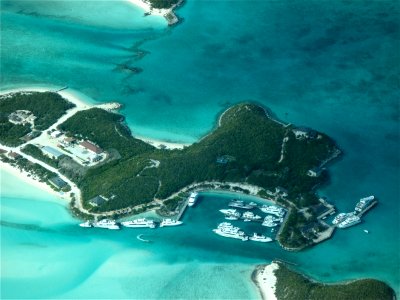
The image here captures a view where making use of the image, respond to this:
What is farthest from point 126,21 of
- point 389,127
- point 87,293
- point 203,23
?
point 87,293

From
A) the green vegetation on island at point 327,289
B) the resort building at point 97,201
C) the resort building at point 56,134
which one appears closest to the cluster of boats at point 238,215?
the green vegetation on island at point 327,289

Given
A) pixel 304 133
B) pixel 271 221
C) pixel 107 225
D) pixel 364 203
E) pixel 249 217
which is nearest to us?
pixel 107 225

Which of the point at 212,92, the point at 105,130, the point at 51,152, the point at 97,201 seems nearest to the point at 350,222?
the point at 97,201

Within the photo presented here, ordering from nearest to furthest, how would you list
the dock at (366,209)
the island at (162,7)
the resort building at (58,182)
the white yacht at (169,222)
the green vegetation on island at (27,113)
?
the white yacht at (169,222), the dock at (366,209), the resort building at (58,182), the green vegetation on island at (27,113), the island at (162,7)

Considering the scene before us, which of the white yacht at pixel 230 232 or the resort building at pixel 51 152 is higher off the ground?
the resort building at pixel 51 152

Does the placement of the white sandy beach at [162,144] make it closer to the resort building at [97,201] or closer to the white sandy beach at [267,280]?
the resort building at [97,201]

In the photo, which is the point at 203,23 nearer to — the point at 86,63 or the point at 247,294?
the point at 86,63

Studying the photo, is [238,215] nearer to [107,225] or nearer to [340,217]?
[340,217]
